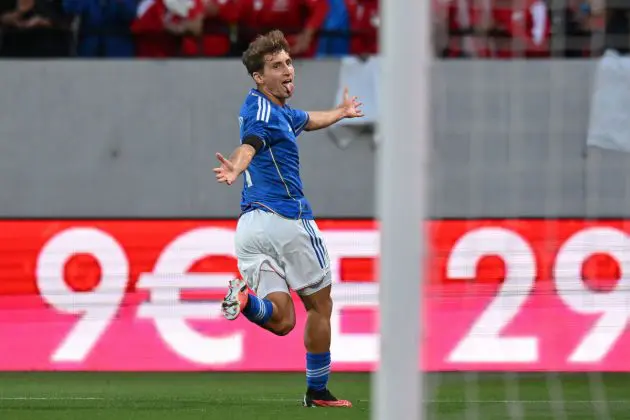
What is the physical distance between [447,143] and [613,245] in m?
1.77

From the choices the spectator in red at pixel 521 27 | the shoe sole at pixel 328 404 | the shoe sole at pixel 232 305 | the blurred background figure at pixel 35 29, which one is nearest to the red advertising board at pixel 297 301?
the spectator in red at pixel 521 27

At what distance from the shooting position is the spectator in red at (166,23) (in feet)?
33.8

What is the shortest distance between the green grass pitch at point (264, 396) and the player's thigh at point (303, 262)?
57 cm

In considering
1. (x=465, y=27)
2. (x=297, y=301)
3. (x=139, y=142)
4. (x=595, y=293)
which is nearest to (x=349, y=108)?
(x=465, y=27)

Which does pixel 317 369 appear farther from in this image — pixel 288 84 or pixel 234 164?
pixel 288 84

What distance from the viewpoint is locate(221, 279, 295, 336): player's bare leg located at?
6.27 metres

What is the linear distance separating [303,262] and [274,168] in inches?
17.4

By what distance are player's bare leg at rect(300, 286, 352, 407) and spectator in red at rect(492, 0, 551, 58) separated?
7.69ft

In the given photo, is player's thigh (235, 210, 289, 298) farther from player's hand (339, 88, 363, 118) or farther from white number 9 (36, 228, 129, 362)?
white number 9 (36, 228, 129, 362)

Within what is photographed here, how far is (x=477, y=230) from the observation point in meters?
9.33

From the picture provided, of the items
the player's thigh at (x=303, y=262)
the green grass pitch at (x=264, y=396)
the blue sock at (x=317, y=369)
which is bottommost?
the green grass pitch at (x=264, y=396)

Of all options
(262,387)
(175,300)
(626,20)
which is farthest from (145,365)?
(626,20)

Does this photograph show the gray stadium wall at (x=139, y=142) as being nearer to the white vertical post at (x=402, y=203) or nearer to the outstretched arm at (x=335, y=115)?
the outstretched arm at (x=335, y=115)

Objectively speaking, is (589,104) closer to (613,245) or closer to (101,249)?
(613,245)
